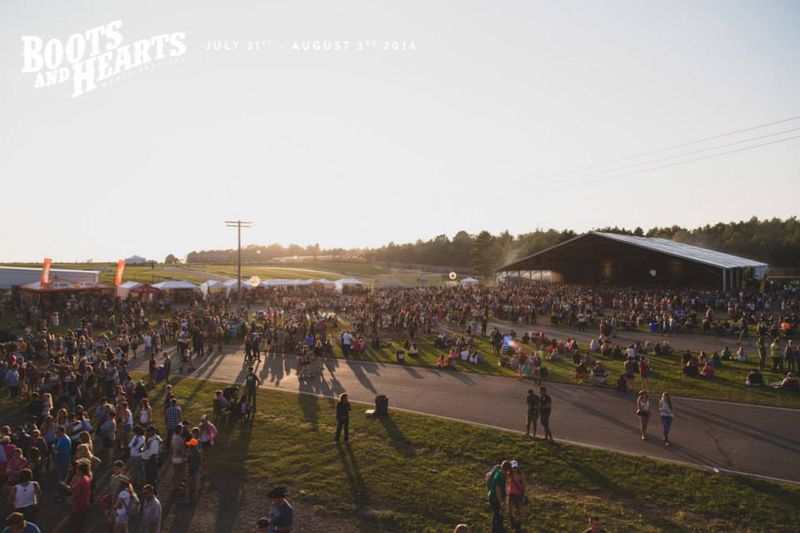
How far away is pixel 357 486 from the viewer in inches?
453

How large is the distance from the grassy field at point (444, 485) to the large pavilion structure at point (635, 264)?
119 feet

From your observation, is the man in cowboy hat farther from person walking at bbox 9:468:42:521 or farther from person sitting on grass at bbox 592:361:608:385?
person sitting on grass at bbox 592:361:608:385

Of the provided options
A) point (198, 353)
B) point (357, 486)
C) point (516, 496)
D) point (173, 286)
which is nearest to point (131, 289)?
point (173, 286)

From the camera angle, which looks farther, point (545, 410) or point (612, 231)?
point (612, 231)

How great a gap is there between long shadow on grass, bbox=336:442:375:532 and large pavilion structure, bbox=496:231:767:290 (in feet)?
128

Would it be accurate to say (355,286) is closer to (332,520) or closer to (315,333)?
(315,333)

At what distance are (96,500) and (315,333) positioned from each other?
1952cm

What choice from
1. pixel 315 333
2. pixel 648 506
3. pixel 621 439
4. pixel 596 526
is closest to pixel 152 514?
pixel 596 526

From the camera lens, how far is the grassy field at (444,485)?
32.2 feet

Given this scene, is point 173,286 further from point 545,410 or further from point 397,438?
point 545,410

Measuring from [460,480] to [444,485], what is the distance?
18.7 inches

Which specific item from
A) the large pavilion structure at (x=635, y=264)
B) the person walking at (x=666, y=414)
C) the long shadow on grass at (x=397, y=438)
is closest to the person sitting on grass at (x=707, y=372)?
the person walking at (x=666, y=414)

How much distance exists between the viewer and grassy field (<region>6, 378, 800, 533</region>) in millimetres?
9805

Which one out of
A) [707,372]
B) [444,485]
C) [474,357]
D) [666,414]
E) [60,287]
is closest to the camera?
[444,485]
